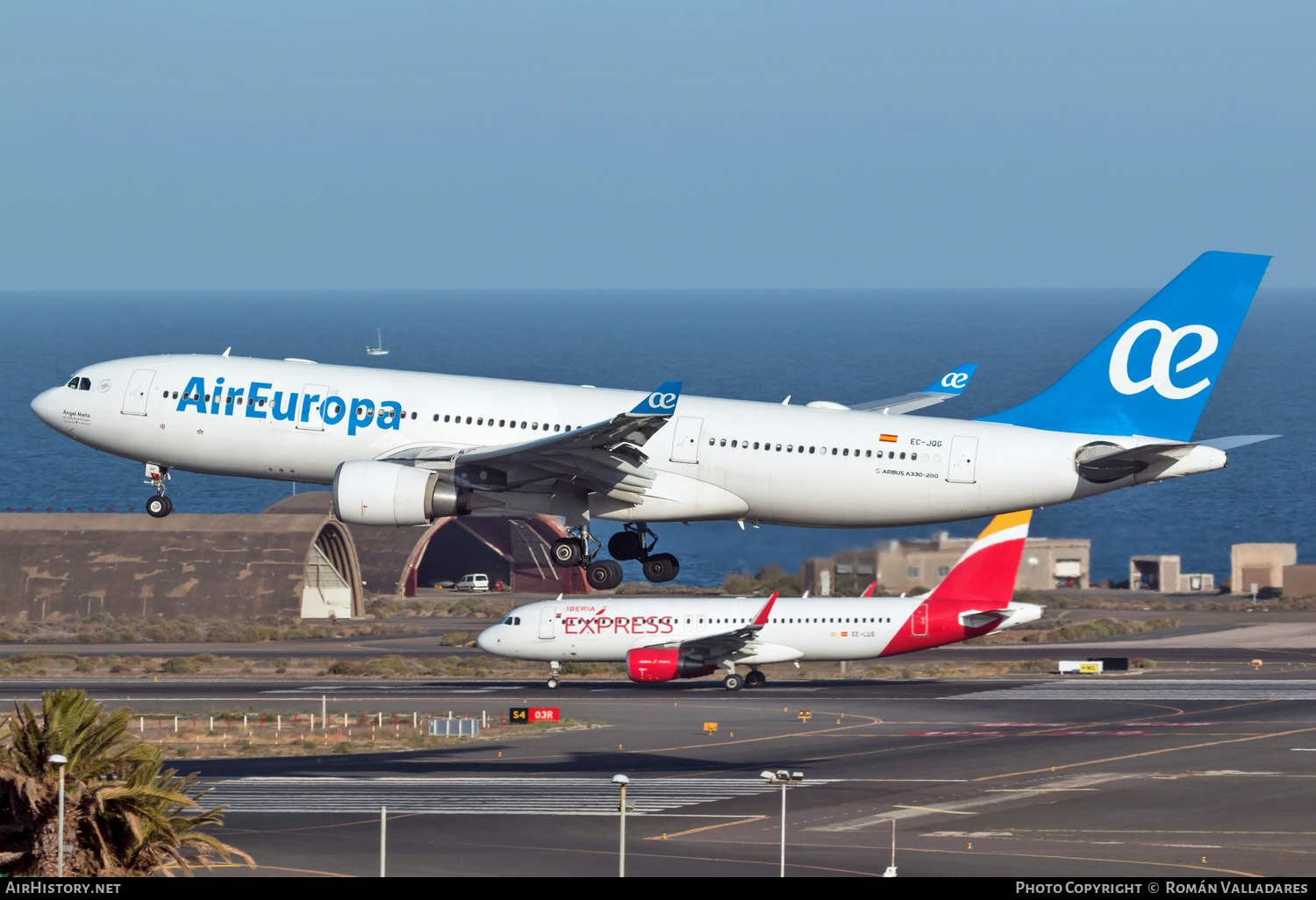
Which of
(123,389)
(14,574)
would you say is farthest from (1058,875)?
(14,574)

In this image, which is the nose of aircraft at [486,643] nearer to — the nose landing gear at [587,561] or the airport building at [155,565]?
the airport building at [155,565]

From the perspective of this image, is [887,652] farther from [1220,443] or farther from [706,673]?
[1220,443]

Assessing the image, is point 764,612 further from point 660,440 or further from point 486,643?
point 660,440

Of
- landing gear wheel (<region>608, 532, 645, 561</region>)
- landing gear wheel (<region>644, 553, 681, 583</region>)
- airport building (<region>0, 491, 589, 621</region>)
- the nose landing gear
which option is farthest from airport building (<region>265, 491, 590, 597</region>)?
the nose landing gear

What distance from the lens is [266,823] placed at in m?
52.9

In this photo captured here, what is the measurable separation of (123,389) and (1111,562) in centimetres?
12295

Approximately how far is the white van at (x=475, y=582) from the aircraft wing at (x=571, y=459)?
100m

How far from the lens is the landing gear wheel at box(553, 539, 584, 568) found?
49.1 meters

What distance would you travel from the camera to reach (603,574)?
4912cm

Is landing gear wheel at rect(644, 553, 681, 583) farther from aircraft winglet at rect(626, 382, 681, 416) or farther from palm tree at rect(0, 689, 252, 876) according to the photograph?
palm tree at rect(0, 689, 252, 876)

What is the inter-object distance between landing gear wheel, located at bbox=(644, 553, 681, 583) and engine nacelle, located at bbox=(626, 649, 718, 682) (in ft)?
117

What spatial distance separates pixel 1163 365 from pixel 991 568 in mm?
34754

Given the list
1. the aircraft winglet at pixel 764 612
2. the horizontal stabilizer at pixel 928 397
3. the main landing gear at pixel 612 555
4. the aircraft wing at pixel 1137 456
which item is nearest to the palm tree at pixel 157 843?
the main landing gear at pixel 612 555

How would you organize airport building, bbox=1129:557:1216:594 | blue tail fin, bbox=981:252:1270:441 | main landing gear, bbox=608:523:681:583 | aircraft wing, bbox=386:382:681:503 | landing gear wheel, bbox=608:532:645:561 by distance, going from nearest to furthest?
1. aircraft wing, bbox=386:382:681:503
2. blue tail fin, bbox=981:252:1270:441
3. main landing gear, bbox=608:523:681:583
4. landing gear wheel, bbox=608:532:645:561
5. airport building, bbox=1129:557:1216:594
